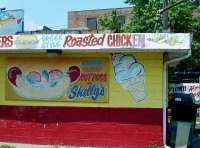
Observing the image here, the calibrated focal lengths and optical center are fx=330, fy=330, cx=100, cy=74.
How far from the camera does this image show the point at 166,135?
894cm

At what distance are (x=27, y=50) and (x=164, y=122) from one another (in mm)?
3965

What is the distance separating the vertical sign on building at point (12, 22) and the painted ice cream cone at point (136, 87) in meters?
5.77

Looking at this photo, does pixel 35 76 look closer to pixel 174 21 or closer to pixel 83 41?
pixel 83 41

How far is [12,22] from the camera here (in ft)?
41.5

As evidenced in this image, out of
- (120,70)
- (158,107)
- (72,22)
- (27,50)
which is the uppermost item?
(72,22)

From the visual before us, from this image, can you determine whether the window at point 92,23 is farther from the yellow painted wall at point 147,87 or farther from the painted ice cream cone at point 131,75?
the painted ice cream cone at point 131,75

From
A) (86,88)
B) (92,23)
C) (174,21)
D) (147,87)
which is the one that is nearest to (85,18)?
(92,23)

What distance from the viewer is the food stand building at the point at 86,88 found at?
8.20 metres

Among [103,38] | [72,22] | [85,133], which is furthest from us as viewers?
[72,22]

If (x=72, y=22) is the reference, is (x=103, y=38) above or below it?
below

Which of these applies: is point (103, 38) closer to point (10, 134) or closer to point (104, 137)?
point (104, 137)

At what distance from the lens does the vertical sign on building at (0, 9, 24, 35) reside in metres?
12.4

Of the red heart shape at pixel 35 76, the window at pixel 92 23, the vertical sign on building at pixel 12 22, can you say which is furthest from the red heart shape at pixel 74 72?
the window at pixel 92 23

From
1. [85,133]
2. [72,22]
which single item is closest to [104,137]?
[85,133]
